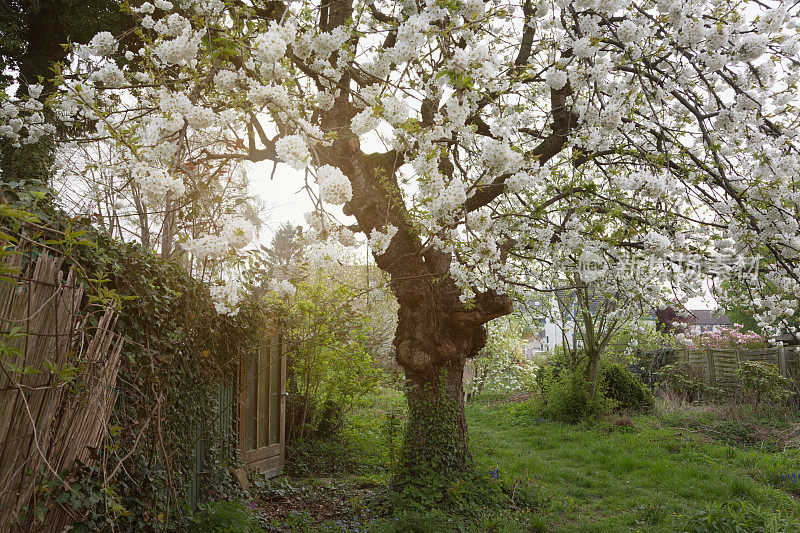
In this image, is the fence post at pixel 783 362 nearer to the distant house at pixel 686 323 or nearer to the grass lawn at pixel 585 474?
the distant house at pixel 686 323

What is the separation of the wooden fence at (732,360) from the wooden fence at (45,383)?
35.0ft

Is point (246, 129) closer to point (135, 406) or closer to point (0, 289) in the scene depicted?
point (135, 406)

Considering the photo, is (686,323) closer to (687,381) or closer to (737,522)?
(687,381)

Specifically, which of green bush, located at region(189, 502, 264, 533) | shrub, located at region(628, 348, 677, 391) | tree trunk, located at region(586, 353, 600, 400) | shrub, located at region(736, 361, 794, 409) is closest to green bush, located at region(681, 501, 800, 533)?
green bush, located at region(189, 502, 264, 533)

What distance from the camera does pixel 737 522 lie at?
4.18 m

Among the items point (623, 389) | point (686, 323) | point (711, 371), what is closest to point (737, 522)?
point (686, 323)

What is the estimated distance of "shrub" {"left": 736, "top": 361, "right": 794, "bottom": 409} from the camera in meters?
9.03

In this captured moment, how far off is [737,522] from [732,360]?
786 cm

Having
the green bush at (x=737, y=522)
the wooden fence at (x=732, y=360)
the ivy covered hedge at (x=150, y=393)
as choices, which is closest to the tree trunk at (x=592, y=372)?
the wooden fence at (x=732, y=360)

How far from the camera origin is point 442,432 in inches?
217

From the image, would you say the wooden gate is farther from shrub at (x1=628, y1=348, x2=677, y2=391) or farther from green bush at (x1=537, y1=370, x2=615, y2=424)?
shrub at (x1=628, y1=348, x2=677, y2=391)

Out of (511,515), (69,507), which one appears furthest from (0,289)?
(511,515)

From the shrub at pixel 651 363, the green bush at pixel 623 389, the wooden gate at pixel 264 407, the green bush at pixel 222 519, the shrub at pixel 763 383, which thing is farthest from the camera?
the shrub at pixel 651 363

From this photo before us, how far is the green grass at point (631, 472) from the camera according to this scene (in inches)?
209
